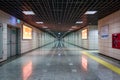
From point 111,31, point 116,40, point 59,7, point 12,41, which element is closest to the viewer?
point 59,7

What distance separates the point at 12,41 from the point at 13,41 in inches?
9.5

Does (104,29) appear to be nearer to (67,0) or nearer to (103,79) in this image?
(67,0)

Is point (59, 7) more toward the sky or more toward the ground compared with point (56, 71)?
more toward the sky

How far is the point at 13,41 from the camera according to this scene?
13312 millimetres

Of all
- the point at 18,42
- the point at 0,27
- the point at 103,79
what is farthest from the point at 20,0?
the point at 18,42

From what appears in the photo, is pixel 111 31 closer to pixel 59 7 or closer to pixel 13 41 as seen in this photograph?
pixel 59 7

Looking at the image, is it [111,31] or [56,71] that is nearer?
[56,71]

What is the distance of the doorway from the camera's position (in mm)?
12268

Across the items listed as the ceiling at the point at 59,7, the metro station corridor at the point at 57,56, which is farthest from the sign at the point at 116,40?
the ceiling at the point at 59,7

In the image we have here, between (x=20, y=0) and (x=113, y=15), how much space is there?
6.12 metres

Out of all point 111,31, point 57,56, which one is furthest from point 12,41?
point 111,31

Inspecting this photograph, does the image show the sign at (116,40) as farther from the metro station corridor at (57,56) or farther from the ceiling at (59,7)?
the ceiling at (59,7)

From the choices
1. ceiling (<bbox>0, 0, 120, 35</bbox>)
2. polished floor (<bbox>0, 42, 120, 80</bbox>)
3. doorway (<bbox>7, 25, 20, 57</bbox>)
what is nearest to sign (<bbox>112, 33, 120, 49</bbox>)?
polished floor (<bbox>0, 42, 120, 80</bbox>)

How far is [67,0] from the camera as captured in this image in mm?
7250
